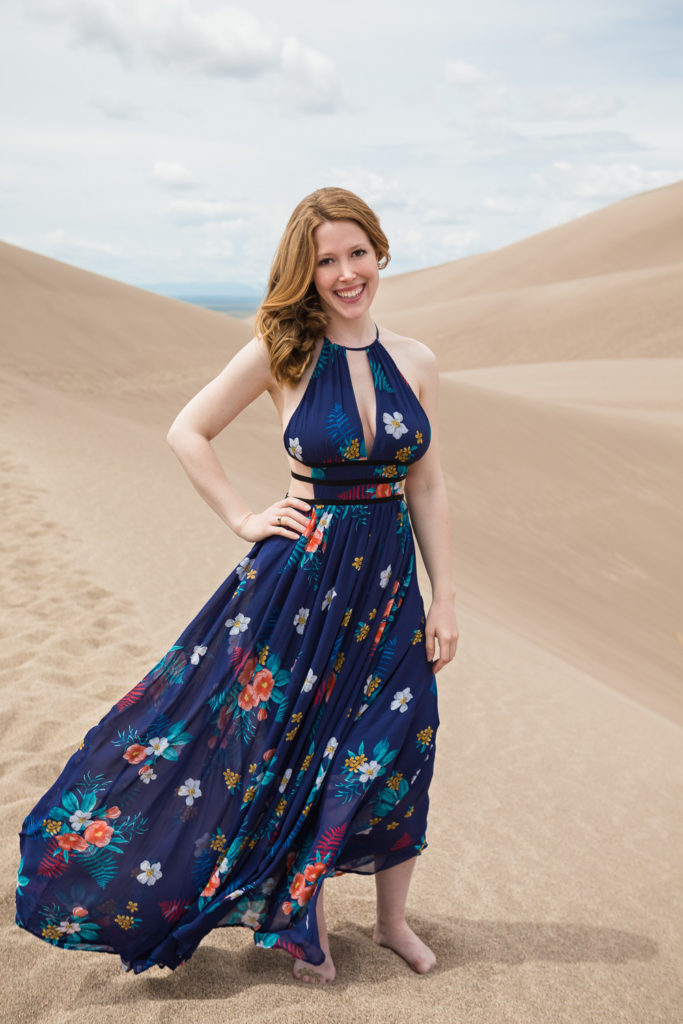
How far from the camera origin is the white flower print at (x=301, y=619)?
2395 mm

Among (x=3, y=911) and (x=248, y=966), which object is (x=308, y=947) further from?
(x=3, y=911)

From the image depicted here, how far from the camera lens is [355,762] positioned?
2.36 m

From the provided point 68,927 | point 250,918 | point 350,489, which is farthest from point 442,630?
point 68,927

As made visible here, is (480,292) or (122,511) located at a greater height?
(480,292)

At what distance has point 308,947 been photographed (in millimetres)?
2309

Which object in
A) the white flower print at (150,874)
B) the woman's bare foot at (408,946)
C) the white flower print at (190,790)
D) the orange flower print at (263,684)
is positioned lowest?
the woman's bare foot at (408,946)

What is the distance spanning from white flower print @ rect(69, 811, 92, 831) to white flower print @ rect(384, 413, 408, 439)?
1224 millimetres

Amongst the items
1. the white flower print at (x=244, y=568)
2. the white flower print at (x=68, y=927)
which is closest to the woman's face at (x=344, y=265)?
the white flower print at (x=244, y=568)

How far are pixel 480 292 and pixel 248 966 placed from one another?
6199 cm

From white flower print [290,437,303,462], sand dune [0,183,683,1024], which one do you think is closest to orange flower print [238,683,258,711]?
white flower print [290,437,303,462]

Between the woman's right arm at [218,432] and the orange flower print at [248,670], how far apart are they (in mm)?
307

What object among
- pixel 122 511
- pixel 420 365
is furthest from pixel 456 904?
pixel 122 511

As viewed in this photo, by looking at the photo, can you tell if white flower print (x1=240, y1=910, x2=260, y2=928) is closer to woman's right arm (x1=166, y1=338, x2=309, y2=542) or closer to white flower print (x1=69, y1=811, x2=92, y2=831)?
white flower print (x1=69, y1=811, x2=92, y2=831)

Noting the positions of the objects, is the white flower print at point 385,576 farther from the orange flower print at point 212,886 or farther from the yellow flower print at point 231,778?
the orange flower print at point 212,886
